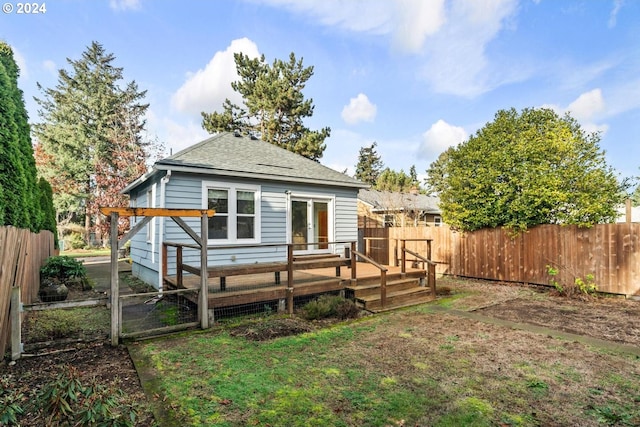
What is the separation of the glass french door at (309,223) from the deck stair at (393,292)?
96.9 inches

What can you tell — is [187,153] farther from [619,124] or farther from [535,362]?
[619,124]

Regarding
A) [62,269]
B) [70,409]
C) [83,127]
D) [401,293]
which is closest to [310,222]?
[401,293]

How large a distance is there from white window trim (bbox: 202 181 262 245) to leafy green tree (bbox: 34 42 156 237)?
64.8 feet

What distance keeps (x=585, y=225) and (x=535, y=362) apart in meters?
5.85

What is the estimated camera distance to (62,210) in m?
27.6

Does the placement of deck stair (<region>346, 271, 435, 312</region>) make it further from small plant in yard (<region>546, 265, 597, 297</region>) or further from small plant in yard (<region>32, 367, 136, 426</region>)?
small plant in yard (<region>32, 367, 136, 426</region>)

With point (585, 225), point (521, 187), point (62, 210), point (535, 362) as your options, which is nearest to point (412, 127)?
point (521, 187)

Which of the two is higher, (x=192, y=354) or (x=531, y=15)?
(x=531, y=15)

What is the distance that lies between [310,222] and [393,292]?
140 inches

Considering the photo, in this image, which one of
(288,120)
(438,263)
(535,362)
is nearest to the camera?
(535,362)

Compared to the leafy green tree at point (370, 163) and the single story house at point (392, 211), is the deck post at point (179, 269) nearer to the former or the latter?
the single story house at point (392, 211)

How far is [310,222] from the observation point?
977 cm

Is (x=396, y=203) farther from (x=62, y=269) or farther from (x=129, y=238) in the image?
(x=129, y=238)

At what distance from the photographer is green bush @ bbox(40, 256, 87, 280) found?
28.3 feet
